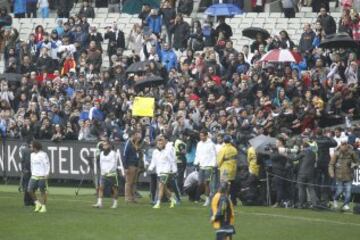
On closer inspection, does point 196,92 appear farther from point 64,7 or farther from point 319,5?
point 64,7

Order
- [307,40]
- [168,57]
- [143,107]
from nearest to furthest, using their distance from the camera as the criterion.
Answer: [143,107]
[307,40]
[168,57]

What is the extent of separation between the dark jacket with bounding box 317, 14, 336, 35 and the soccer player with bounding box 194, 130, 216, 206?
346 inches

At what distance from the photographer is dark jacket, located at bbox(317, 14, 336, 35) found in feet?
152

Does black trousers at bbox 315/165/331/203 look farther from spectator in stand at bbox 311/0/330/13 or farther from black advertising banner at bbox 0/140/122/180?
spectator in stand at bbox 311/0/330/13

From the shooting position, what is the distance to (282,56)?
43.8 meters

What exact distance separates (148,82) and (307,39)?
5037 mm

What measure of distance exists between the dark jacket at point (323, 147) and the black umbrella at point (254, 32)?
9463mm

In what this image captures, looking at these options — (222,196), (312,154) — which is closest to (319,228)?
(312,154)

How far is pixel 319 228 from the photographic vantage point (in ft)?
112

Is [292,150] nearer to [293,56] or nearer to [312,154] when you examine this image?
[312,154]

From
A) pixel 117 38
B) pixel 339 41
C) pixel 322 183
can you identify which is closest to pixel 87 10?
pixel 117 38

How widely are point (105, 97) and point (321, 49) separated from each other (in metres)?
6.81

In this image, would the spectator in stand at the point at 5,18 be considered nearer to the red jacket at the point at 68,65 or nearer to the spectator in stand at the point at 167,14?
the red jacket at the point at 68,65

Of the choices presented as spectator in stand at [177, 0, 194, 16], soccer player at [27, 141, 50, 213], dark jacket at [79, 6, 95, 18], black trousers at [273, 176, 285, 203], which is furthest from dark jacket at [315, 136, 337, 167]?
dark jacket at [79, 6, 95, 18]
